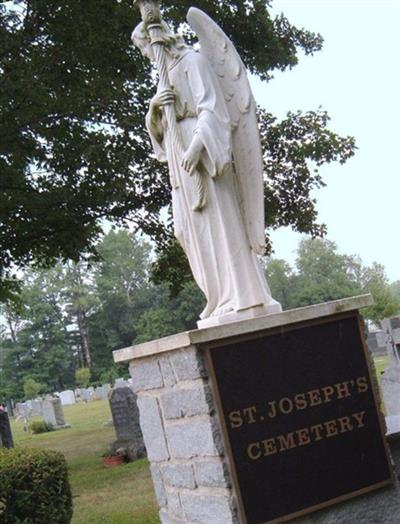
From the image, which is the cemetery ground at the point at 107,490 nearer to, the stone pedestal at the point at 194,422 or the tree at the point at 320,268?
the stone pedestal at the point at 194,422

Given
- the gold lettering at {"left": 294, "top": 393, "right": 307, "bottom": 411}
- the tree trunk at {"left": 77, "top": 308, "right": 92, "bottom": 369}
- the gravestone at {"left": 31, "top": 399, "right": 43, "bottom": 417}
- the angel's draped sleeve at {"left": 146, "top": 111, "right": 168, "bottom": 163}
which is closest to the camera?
the gold lettering at {"left": 294, "top": 393, "right": 307, "bottom": 411}

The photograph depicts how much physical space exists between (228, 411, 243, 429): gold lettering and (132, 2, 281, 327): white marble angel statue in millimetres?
596

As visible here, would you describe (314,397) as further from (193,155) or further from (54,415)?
(54,415)

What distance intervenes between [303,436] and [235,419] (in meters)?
0.47

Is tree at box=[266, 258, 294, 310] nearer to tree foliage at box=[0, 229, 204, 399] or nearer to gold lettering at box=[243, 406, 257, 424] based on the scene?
tree foliage at box=[0, 229, 204, 399]

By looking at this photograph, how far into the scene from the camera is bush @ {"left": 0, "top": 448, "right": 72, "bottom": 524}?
20.6ft

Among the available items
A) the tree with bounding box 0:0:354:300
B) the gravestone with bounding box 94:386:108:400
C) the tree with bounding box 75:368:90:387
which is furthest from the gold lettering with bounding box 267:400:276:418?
the tree with bounding box 75:368:90:387

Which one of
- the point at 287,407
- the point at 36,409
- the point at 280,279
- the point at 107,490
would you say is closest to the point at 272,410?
the point at 287,407

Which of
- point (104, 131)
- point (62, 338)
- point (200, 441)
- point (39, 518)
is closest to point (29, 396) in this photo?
point (62, 338)

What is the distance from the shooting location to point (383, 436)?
14.1 feet

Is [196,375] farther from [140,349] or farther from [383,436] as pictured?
[383,436]

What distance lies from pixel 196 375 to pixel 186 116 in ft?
5.75

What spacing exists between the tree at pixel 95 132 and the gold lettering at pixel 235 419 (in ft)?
25.6

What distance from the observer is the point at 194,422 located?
400cm
